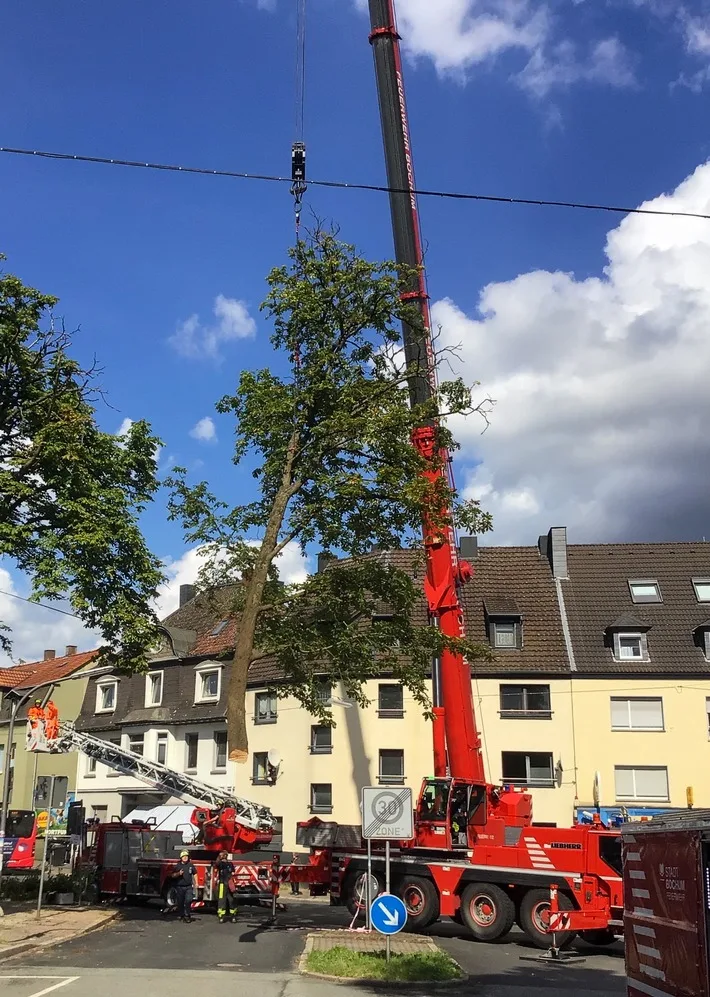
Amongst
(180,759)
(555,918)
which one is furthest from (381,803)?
(180,759)

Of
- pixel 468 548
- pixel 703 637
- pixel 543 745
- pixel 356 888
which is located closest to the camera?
pixel 356 888

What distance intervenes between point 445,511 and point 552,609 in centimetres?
1939

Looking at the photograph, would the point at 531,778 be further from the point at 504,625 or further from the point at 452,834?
the point at 452,834

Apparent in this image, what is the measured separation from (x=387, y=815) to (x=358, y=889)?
696 centimetres

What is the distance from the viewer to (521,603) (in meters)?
38.8

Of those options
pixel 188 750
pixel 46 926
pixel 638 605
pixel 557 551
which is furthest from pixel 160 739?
pixel 46 926

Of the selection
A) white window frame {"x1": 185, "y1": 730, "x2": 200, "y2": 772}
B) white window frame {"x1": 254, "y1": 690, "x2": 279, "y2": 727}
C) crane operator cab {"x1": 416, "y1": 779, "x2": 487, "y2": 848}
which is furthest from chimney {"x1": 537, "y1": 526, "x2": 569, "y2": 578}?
crane operator cab {"x1": 416, "y1": 779, "x2": 487, "y2": 848}

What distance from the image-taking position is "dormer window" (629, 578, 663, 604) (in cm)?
3866

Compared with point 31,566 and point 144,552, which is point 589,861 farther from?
point 31,566

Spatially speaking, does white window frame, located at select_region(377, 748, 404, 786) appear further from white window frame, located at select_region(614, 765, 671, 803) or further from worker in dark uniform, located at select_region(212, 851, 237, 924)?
worker in dark uniform, located at select_region(212, 851, 237, 924)

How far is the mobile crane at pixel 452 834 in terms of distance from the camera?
59.9ft

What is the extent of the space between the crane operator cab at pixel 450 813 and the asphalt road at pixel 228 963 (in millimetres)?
1863

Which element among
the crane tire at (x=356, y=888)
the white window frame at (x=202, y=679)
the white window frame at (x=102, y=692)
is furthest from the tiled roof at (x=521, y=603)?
the white window frame at (x=102, y=692)

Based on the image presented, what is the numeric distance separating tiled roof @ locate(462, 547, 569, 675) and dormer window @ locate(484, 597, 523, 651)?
6.7 inches
